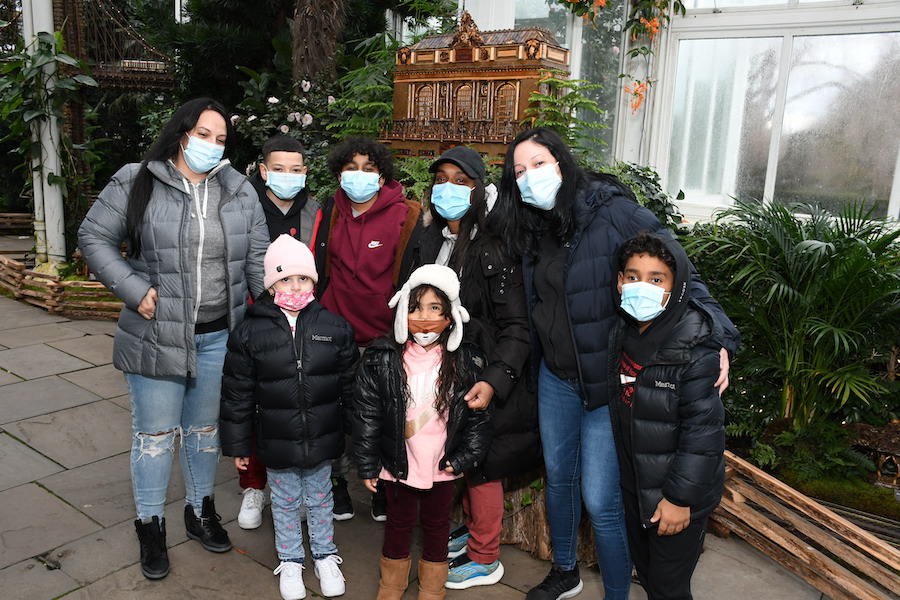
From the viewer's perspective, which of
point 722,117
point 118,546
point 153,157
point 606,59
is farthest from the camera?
point 606,59

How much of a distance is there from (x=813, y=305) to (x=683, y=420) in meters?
2.48

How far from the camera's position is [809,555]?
3.37m

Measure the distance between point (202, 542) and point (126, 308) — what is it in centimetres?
123

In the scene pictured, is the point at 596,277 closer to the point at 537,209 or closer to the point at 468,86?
the point at 537,209

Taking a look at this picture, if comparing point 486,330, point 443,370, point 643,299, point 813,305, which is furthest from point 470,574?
point 813,305

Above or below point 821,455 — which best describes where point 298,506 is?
above

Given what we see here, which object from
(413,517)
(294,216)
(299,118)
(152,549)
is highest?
(299,118)

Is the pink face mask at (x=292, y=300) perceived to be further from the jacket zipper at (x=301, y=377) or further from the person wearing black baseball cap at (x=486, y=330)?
the person wearing black baseball cap at (x=486, y=330)

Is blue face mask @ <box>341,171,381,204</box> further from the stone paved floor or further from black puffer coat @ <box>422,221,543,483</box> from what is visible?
the stone paved floor

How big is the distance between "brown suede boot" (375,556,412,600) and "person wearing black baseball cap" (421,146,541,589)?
29 centimetres

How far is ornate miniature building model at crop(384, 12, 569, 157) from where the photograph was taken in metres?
5.27

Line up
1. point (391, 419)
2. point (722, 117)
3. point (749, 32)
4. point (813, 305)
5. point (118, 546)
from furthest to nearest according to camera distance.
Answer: point (722, 117), point (749, 32), point (813, 305), point (118, 546), point (391, 419)

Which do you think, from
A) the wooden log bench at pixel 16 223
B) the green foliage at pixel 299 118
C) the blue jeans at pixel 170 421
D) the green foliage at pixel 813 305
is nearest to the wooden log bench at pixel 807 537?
the green foliage at pixel 813 305

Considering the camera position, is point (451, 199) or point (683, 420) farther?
point (451, 199)
